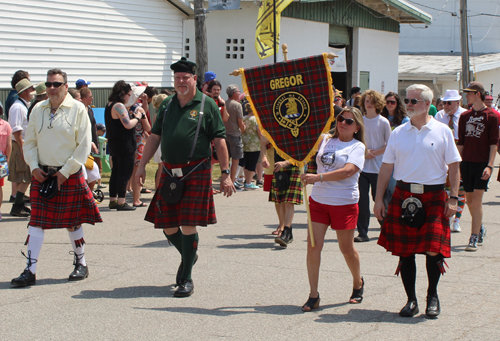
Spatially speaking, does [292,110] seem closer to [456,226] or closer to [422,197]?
[422,197]

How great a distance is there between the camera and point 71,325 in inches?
181

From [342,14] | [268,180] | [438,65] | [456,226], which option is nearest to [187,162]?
[268,180]

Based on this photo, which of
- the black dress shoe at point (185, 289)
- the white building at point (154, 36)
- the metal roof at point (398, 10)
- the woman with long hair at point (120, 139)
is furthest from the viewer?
the metal roof at point (398, 10)

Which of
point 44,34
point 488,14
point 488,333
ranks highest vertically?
point 488,14

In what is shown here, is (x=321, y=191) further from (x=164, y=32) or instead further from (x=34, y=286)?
(x=164, y=32)

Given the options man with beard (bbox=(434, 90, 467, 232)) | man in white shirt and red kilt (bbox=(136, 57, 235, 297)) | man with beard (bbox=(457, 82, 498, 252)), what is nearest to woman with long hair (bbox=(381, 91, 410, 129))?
man with beard (bbox=(434, 90, 467, 232))

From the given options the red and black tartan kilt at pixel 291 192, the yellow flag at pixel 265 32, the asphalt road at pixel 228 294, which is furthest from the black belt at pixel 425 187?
the yellow flag at pixel 265 32

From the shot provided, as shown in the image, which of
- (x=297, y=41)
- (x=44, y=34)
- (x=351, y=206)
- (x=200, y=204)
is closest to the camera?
(x=351, y=206)

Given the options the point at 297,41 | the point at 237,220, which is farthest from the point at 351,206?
the point at 297,41

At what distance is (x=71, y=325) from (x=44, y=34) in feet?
40.3

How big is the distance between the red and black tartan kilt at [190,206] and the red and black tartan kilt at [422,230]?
1603mm

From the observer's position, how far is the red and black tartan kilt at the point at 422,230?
474cm

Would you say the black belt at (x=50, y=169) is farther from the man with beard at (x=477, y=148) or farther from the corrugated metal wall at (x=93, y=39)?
the corrugated metal wall at (x=93, y=39)

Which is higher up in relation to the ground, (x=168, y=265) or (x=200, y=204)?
(x=200, y=204)
